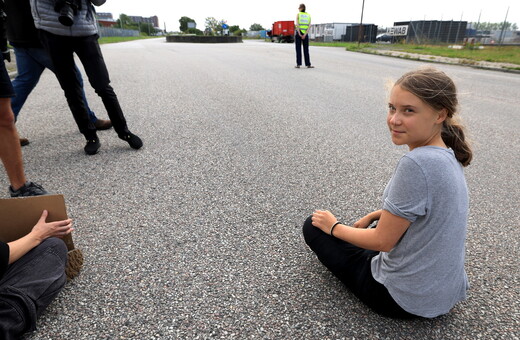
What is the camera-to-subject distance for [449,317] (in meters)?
1.76

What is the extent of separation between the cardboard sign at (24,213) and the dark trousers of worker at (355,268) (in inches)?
52.6

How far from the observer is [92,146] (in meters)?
3.88

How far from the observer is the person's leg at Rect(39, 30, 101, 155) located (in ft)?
11.1

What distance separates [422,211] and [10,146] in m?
2.80

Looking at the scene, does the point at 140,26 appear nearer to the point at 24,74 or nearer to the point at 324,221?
the point at 24,74

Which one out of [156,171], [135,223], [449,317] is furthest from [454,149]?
[156,171]

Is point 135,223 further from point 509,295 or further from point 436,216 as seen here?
point 509,295

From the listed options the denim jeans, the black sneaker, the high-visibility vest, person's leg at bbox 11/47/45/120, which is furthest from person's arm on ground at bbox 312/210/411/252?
the high-visibility vest

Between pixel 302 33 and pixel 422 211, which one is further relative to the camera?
pixel 302 33

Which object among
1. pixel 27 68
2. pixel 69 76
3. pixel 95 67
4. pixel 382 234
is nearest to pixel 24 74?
pixel 27 68

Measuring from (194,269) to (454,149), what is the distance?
1482mm

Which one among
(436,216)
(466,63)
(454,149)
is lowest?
(466,63)

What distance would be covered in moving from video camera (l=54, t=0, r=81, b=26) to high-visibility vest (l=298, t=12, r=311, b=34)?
957 cm

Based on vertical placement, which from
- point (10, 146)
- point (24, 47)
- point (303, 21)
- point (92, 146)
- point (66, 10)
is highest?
point (66, 10)
